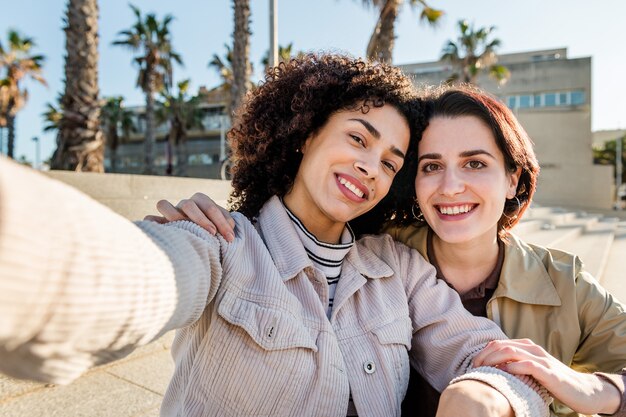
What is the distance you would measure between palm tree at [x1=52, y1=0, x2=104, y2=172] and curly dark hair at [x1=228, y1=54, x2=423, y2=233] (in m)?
4.75

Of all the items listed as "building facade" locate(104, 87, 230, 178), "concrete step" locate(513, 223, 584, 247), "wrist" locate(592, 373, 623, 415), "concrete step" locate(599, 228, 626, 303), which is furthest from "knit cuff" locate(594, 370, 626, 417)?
"building facade" locate(104, 87, 230, 178)

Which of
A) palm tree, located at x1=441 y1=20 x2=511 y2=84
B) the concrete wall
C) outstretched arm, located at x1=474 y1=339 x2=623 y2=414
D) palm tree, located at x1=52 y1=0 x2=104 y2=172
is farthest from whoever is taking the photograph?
palm tree, located at x1=441 y1=20 x2=511 y2=84

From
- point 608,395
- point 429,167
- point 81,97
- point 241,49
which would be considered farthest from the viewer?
point 241,49

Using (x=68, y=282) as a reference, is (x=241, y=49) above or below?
above

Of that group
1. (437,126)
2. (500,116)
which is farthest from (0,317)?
(500,116)

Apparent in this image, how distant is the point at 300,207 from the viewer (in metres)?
1.99

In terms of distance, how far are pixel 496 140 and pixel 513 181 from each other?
300mm

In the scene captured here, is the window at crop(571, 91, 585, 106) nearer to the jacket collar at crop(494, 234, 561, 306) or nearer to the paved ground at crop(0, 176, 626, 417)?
the jacket collar at crop(494, 234, 561, 306)

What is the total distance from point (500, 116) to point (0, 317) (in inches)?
82.6

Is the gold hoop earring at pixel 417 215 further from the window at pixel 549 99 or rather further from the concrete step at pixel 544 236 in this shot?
the window at pixel 549 99

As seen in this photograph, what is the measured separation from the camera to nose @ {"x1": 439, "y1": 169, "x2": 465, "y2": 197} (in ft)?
6.73

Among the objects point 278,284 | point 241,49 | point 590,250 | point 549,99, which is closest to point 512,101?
point 549,99

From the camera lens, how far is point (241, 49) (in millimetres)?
10641

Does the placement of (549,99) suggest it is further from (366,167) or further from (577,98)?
(366,167)
